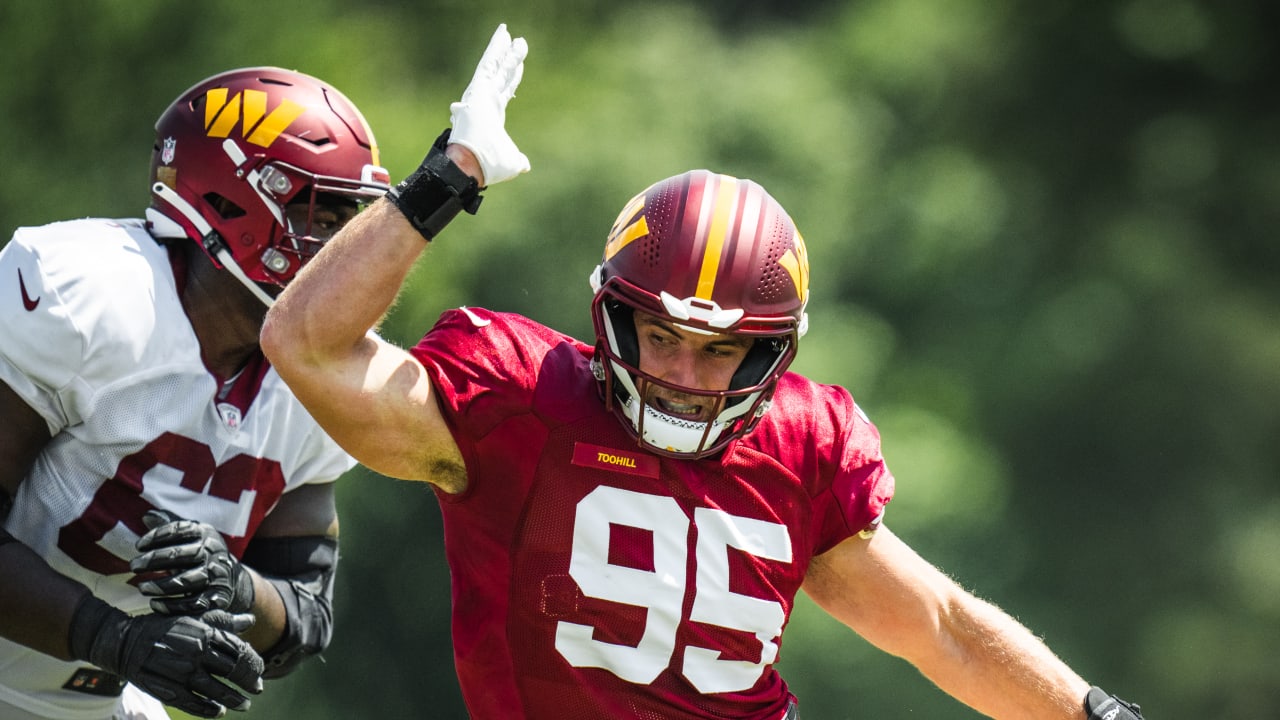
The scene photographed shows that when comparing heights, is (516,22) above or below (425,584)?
above

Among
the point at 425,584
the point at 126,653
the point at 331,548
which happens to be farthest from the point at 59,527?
the point at 425,584

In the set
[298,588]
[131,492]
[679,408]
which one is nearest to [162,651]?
[131,492]

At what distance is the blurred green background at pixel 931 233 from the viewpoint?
25.3 ft

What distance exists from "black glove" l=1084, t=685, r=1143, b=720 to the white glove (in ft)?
4.60

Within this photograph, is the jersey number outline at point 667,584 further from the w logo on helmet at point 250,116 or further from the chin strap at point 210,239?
the w logo on helmet at point 250,116

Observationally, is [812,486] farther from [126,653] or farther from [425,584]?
[425,584]

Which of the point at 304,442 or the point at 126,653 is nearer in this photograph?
the point at 126,653

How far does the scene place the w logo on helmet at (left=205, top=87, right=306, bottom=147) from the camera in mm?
3170

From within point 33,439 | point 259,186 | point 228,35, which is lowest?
point 228,35

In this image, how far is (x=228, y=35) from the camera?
875 cm

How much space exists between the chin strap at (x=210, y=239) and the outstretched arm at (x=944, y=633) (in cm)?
129

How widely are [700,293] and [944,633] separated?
819 mm

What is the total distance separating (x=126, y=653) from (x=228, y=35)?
683 cm

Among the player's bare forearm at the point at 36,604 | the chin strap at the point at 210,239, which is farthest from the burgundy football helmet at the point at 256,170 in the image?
the player's bare forearm at the point at 36,604
